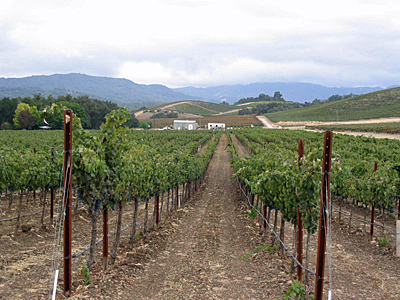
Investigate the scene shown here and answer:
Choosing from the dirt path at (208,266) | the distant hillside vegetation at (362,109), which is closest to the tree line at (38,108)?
the dirt path at (208,266)

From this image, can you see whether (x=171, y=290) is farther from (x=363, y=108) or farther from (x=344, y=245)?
(x=363, y=108)

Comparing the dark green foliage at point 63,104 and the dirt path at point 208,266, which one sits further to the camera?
the dark green foliage at point 63,104

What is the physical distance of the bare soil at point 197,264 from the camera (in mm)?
6688

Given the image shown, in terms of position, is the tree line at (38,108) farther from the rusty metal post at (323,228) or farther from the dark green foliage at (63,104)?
the rusty metal post at (323,228)

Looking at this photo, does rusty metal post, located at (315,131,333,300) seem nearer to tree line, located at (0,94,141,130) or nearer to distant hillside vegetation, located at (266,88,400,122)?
tree line, located at (0,94,141,130)

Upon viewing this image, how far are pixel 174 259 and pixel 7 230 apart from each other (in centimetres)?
569

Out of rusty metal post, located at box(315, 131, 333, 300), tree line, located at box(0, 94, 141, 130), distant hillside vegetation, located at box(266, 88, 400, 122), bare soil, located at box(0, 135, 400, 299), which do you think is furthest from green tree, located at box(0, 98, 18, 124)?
rusty metal post, located at box(315, 131, 333, 300)

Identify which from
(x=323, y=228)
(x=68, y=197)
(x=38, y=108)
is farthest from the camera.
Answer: (x=38, y=108)

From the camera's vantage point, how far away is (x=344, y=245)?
34.0 feet

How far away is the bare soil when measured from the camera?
669 cm

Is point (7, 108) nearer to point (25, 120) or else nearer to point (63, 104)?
point (25, 120)

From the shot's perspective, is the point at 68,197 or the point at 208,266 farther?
the point at 208,266

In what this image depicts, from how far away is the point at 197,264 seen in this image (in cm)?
834

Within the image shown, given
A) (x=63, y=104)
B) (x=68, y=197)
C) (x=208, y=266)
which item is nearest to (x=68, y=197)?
(x=68, y=197)
